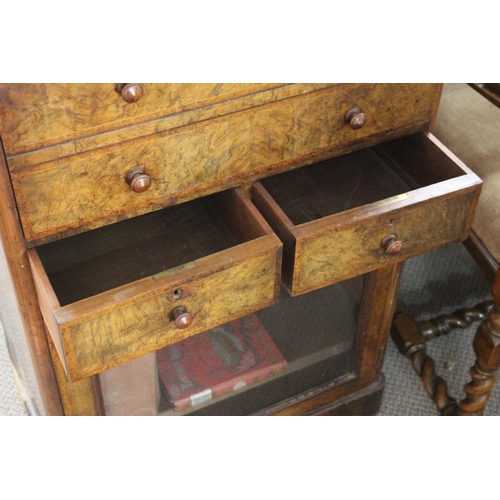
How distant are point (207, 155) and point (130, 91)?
12 centimetres

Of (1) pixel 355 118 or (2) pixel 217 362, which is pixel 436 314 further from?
(1) pixel 355 118

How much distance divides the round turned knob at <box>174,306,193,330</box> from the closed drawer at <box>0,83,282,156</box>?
0.55 ft

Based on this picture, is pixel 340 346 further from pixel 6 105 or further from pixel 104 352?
pixel 6 105

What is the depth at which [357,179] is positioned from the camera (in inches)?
33.8

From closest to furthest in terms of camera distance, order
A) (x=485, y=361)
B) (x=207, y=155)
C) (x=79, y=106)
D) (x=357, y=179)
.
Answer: (x=79, y=106), (x=207, y=155), (x=357, y=179), (x=485, y=361)

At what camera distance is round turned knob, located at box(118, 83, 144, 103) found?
621 millimetres

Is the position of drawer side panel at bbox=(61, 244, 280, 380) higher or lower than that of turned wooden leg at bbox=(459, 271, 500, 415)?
higher

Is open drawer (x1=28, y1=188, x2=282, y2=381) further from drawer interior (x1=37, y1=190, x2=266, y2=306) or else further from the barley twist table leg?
the barley twist table leg

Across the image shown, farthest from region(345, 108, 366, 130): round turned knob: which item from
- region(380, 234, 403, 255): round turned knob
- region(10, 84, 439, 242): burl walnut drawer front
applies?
region(380, 234, 403, 255): round turned knob

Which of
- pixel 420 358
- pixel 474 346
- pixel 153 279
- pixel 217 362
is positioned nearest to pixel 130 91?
pixel 153 279

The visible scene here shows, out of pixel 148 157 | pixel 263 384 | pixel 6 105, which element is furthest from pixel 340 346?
pixel 6 105

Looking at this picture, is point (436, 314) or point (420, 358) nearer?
point (420, 358)

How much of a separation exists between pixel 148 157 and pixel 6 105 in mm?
142
